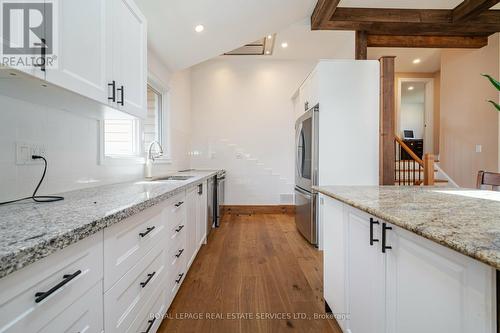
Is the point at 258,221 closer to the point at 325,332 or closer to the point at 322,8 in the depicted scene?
the point at 325,332

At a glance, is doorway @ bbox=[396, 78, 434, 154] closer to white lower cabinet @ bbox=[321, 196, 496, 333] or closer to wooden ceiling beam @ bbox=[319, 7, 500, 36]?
wooden ceiling beam @ bbox=[319, 7, 500, 36]

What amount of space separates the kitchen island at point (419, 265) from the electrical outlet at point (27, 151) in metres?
1.63

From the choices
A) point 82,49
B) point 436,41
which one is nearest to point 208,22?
point 82,49

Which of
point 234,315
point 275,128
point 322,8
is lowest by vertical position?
point 234,315

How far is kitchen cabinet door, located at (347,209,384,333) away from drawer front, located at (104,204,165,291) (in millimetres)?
1095

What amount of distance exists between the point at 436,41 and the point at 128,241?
17.5ft

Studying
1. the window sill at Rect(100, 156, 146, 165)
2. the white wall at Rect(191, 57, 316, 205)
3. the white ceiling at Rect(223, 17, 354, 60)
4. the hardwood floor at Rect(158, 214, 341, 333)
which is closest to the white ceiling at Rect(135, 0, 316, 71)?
the white ceiling at Rect(223, 17, 354, 60)

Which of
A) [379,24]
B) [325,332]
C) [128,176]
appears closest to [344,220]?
[325,332]

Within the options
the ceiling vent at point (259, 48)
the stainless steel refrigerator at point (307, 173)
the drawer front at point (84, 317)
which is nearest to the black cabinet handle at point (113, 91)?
the drawer front at point (84, 317)

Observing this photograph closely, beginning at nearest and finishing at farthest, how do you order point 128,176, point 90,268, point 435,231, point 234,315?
1. point 435,231
2. point 90,268
3. point 234,315
4. point 128,176

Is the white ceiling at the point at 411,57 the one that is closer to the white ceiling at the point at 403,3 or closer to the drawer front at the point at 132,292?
the white ceiling at the point at 403,3

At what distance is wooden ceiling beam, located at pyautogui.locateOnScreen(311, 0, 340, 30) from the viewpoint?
10.3 feet

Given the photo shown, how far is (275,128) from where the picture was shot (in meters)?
5.20

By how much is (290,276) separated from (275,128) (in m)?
3.40
